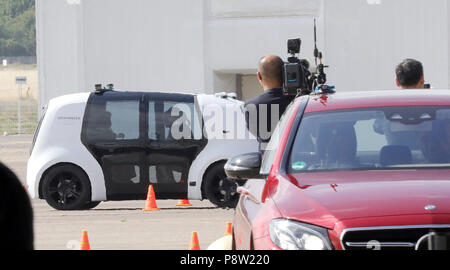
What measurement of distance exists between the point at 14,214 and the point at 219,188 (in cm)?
1162

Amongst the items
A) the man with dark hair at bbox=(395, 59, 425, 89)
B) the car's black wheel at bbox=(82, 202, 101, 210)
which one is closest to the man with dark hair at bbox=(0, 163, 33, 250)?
the man with dark hair at bbox=(395, 59, 425, 89)

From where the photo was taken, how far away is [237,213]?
7215 mm

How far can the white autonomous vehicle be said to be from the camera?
48.6 ft

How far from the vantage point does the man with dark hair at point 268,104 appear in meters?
10.0

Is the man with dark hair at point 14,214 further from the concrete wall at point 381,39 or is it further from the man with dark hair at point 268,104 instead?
the concrete wall at point 381,39

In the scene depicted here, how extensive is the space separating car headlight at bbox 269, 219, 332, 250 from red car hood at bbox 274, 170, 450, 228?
46 millimetres

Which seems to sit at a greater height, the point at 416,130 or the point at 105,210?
the point at 416,130

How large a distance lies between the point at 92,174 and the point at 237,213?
25.9ft

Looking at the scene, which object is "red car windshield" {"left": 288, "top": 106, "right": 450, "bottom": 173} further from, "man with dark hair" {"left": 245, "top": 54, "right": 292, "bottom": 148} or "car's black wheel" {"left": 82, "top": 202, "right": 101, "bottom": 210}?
"car's black wheel" {"left": 82, "top": 202, "right": 101, "bottom": 210}

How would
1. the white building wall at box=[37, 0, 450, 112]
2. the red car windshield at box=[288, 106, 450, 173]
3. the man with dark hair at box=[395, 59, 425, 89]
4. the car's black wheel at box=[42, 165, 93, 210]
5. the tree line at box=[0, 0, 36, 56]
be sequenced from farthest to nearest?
1. the tree line at box=[0, 0, 36, 56]
2. the white building wall at box=[37, 0, 450, 112]
3. the car's black wheel at box=[42, 165, 93, 210]
4. the man with dark hair at box=[395, 59, 425, 89]
5. the red car windshield at box=[288, 106, 450, 173]

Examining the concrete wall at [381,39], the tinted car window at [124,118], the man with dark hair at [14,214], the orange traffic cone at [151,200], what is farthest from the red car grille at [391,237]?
the concrete wall at [381,39]
